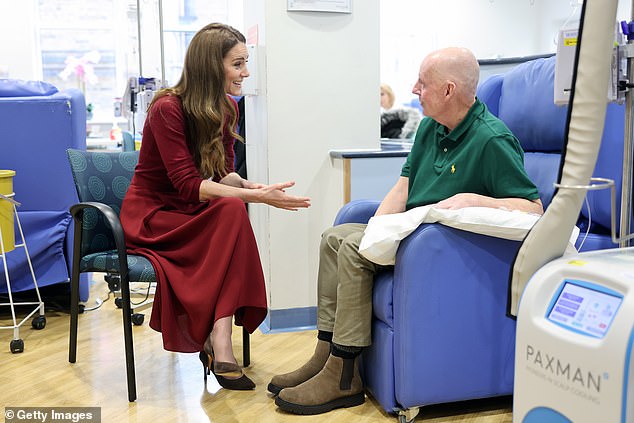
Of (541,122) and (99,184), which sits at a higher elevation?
(541,122)

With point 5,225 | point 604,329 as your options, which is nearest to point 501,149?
point 604,329

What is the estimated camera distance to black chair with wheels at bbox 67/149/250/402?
2.34 metres

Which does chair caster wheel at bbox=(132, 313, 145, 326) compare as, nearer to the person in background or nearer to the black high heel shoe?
the black high heel shoe

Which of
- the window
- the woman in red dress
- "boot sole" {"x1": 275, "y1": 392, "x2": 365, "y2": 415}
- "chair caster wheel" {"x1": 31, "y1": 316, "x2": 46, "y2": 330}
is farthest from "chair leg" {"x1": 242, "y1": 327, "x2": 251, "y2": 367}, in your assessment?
the window

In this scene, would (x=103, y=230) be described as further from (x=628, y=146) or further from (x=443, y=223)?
(x=628, y=146)

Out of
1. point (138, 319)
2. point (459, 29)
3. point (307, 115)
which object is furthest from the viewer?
point (459, 29)

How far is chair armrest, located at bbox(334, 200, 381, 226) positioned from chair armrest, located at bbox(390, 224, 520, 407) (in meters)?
0.51

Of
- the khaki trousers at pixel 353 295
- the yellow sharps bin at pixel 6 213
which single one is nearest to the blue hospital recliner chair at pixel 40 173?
the yellow sharps bin at pixel 6 213

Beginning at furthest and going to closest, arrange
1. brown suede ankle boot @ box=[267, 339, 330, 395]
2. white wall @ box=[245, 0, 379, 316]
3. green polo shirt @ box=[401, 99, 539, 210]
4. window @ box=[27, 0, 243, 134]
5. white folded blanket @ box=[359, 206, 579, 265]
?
1. window @ box=[27, 0, 243, 134]
2. white wall @ box=[245, 0, 379, 316]
3. brown suede ankle boot @ box=[267, 339, 330, 395]
4. green polo shirt @ box=[401, 99, 539, 210]
5. white folded blanket @ box=[359, 206, 579, 265]

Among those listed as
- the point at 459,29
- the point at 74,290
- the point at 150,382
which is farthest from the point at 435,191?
the point at 459,29

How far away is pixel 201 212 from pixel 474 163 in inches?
36.9

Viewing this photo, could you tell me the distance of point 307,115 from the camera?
3.15 m

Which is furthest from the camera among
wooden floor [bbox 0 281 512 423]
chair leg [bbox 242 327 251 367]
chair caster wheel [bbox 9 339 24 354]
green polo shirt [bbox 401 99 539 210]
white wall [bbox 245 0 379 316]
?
white wall [bbox 245 0 379 316]

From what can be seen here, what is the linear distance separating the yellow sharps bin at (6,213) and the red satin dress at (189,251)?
0.69 metres
